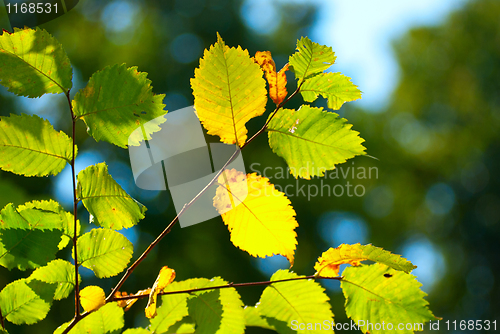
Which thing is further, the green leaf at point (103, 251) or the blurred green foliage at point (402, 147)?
the blurred green foliage at point (402, 147)

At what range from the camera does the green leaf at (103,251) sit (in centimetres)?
57

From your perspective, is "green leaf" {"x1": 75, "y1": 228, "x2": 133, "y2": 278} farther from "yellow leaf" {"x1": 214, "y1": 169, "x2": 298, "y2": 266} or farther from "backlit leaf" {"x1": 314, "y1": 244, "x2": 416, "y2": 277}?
"backlit leaf" {"x1": 314, "y1": 244, "x2": 416, "y2": 277}

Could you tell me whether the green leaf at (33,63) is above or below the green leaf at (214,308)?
above

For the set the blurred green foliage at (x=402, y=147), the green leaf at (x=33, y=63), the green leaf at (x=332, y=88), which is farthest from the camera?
the blurred green foliage at (x=402, y=147)

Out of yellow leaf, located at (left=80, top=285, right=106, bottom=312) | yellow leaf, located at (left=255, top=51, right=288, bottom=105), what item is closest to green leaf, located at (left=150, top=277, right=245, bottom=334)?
yellow leaf, located at (left=80, top=285, right=106, bottom=312)

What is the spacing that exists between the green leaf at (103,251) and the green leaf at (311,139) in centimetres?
34

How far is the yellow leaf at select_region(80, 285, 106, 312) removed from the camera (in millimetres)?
515

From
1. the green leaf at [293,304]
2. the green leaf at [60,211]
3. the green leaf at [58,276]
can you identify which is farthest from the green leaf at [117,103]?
the green leaf at [293,304]

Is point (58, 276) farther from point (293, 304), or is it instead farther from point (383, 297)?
point (383, 297)

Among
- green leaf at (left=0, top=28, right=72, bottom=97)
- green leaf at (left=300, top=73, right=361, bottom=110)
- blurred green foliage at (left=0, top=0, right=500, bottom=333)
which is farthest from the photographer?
blurred green foliage at (left=0, top=0, right=500, bottom=333)

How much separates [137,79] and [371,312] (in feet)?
1.80

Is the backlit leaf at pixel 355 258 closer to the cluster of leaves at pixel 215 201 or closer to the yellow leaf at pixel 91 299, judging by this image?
the cluster of leaves at pixel 215 201

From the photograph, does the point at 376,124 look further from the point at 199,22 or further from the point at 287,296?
the point at 287,296

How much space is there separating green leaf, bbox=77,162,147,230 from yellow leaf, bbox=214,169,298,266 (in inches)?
5.5
